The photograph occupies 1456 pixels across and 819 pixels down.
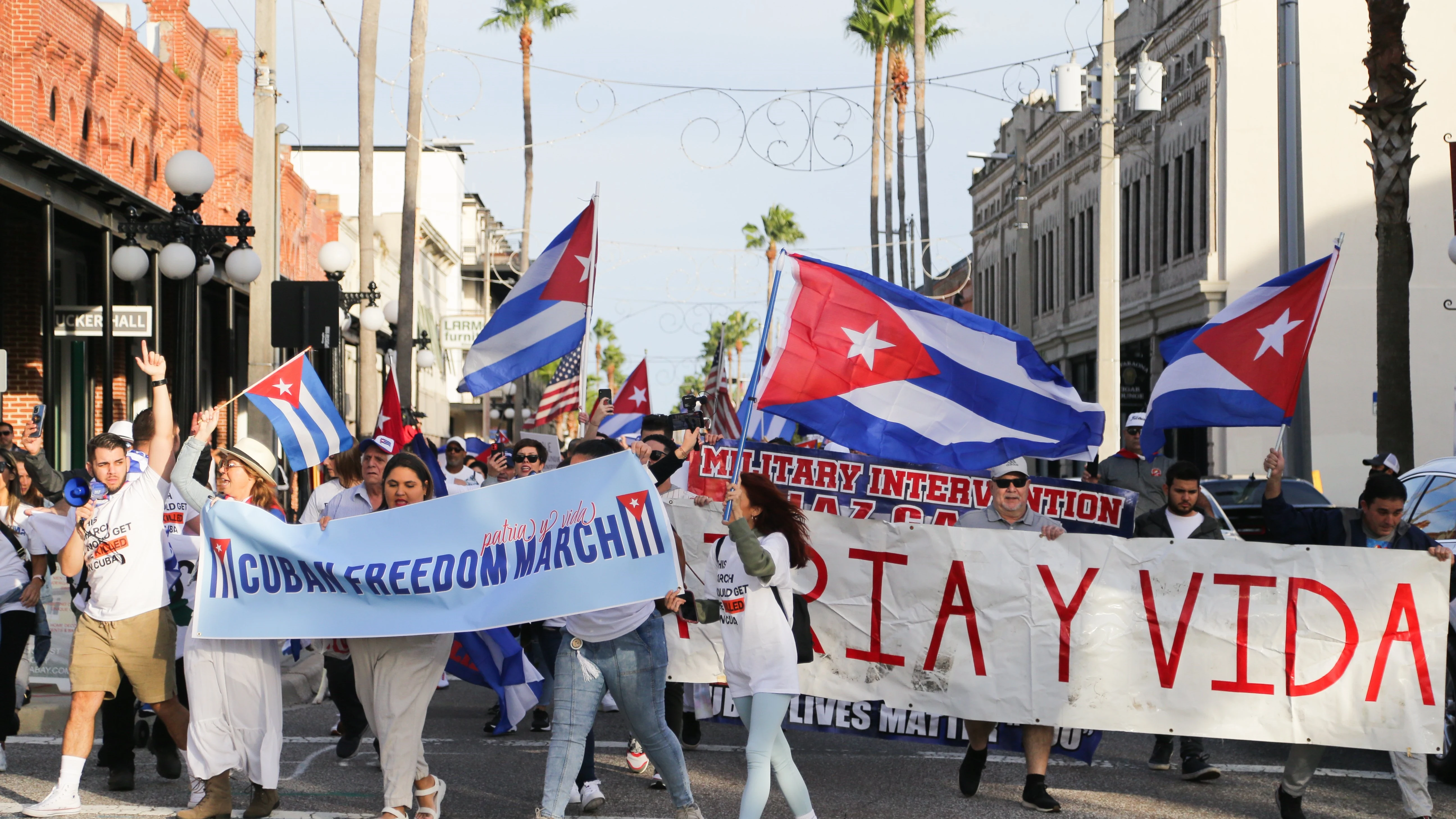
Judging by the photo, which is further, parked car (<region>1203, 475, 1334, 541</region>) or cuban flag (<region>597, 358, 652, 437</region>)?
cuban flag (<region>597, 358, 652, 437</region>)

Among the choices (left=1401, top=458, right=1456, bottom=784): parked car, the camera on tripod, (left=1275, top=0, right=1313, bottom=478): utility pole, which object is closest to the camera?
(left=1401, top=458, right=1456, bottom=784): parked car

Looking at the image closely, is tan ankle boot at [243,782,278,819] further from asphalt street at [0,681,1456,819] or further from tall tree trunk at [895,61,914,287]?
tall tree trunk at [895,61,914,287]

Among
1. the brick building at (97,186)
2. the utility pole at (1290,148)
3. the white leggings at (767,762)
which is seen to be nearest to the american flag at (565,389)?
the brick building at (97,186)

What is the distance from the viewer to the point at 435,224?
8069 centimetres

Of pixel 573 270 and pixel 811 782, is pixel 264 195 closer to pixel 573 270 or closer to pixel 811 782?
pixel 573 270

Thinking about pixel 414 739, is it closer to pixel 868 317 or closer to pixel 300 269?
pixel 868 317

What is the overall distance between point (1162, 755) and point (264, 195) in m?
11.0

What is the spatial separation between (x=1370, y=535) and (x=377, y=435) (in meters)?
7.63

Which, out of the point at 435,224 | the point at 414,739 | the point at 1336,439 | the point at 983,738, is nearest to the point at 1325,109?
the point at 1336,439

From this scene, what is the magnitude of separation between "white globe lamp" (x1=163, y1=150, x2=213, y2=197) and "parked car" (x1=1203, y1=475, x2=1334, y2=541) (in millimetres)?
11535

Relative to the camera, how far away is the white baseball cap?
862 centimetres

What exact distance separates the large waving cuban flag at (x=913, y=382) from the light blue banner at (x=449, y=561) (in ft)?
6.50

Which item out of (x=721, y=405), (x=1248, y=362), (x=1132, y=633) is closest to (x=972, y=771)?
(x=1132, y=633)

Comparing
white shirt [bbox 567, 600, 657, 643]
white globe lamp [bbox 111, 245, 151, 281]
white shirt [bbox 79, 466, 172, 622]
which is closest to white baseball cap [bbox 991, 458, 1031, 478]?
white shirt [bbox 567, 600, 657, 643]
